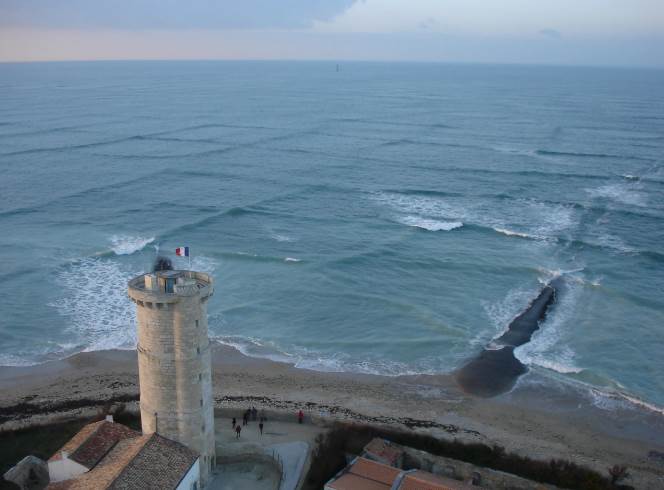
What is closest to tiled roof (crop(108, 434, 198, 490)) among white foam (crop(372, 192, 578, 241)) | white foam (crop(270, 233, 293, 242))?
white foam (crop(270, 233, 293, 242))

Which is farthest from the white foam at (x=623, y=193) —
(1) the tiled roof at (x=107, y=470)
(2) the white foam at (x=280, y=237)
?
(1) the tiled roof at (x=107, y=470)

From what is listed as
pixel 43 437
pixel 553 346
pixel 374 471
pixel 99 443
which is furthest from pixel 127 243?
pixel 374 471

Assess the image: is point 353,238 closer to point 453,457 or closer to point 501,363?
point 501,363

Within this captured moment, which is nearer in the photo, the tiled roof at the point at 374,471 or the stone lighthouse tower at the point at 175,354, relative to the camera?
the stone lighthouse tower at the point at 175,354

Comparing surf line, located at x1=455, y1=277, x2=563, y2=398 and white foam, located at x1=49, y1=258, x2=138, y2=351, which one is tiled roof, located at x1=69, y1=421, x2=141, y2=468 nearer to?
white foam, located at x1=49, y1=258, x2=138, y2=351

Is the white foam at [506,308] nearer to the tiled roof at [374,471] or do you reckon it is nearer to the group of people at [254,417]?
the group of people at [254,417]
